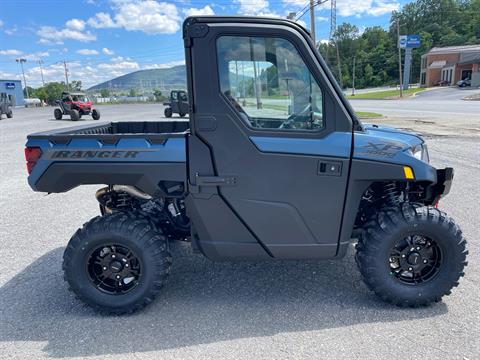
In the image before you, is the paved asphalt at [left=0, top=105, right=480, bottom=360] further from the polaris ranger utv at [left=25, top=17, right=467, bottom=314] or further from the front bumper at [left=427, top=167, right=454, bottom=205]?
the front bumper at [left=427, top=167, right=454, bottom=205]

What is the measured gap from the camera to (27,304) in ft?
10.4

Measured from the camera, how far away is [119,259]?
3043mm

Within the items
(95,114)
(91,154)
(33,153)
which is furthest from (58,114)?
(91,154)

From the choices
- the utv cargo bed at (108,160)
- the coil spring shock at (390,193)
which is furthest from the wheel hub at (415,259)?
the utv cargo bed at (108,160)

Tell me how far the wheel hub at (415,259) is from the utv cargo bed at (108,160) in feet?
6.33

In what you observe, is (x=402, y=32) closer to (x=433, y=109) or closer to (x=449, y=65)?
(x=449, y=65)

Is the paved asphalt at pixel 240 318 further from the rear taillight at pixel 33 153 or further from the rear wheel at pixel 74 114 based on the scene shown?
the rear wheel at pixel 74 114

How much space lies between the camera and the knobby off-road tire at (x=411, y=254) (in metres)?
2.90

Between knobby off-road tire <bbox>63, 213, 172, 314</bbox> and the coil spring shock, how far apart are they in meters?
2.05

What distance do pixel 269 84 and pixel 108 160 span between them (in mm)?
1452

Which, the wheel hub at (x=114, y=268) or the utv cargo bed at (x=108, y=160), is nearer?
the utv cargo bed at (x=108, y=160)

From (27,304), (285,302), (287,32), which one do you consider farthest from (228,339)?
(287,32)

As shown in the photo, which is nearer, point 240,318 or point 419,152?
point 240,318

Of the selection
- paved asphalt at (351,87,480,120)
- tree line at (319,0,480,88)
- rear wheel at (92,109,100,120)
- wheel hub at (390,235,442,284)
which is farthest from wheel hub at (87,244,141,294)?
tree line at (319,0,480,88)
